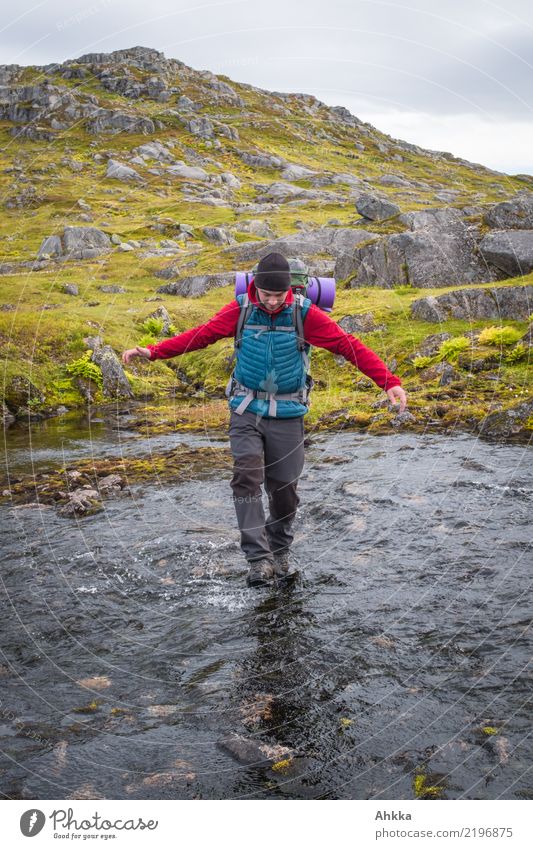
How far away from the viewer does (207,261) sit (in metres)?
48.6

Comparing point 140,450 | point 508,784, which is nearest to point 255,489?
point 508,784

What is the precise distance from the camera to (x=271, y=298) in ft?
28.1

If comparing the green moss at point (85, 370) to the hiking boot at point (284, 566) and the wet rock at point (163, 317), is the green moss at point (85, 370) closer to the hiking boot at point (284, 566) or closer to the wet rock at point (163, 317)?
the wet rock at point (163, 317)

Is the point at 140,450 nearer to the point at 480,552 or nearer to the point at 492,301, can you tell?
the point at 480,552

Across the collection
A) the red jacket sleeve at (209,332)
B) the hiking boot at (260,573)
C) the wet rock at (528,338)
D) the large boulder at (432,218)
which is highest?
the large boulder at (432,218)

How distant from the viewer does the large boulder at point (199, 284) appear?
40.1 meters

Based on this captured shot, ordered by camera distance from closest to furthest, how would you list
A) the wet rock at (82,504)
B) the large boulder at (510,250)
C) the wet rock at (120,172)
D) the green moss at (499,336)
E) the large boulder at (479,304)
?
the wet rock at (82,504) → the green moss at (499,336) → the large boulder at (479,304) → the large boulder at (510,250) → the wet rock at (120,172)

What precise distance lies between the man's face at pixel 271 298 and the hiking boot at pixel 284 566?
3.65 m

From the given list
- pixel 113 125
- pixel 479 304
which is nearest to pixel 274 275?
pixel 479 304

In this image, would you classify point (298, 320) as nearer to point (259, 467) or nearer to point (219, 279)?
point (259, 467)

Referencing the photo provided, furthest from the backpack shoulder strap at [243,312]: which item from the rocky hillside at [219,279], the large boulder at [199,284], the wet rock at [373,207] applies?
the wet rock at [373,207]

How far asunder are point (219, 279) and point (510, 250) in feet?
60.7

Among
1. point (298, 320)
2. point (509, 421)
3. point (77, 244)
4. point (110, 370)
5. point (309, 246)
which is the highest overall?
point (77, 244)

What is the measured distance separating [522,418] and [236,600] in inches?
413
